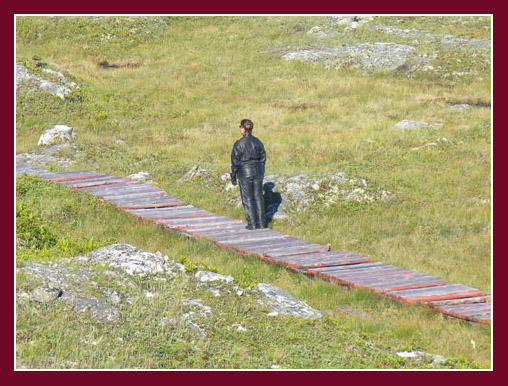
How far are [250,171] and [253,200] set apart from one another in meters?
0.78

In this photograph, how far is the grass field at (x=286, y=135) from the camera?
13445 mm

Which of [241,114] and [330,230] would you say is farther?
[241,114]

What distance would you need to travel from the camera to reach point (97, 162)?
908 inches

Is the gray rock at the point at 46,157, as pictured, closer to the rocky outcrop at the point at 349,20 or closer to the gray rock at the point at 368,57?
the gray rock at the point at 368,57

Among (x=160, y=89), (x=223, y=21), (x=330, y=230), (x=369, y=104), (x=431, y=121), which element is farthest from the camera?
(x=223, y=21)

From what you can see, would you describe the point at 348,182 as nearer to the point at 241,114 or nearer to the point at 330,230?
the point at 330,230

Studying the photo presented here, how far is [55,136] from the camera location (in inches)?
993

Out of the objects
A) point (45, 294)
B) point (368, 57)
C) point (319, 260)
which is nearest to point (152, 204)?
point (319, 260)

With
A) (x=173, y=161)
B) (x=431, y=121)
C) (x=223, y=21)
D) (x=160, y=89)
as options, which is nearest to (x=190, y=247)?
(x=173, y=161)

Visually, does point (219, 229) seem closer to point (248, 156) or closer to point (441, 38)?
point (248, 156)

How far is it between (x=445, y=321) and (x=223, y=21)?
1731 inches

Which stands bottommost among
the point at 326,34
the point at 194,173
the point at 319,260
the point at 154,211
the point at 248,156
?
the point at 319,260

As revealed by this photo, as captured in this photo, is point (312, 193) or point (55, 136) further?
point (55, 136)

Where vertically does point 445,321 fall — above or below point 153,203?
below
